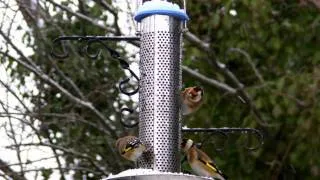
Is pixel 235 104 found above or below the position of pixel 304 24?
below

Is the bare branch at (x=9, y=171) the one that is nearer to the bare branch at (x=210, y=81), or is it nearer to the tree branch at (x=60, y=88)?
the tree branch at (x=60, y=88)

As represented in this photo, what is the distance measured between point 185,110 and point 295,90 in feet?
8.68

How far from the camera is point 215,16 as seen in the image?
24.0ft

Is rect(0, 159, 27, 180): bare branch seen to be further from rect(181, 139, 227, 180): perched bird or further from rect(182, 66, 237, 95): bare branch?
rect(181, 139, 227, 180): perched bird

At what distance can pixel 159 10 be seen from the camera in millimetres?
4309

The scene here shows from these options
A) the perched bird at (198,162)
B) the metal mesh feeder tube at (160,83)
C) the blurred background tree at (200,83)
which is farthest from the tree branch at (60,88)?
the metal mesh feeder tube at (160,83)

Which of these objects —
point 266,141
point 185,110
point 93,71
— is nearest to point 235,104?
point 266,141

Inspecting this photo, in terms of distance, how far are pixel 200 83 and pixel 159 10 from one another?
3138mm

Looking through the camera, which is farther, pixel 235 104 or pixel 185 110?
pixel 235 104

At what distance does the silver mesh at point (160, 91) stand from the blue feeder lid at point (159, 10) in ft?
0.08

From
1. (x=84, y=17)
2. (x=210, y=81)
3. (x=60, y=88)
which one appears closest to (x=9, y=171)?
(x=60, y=88)

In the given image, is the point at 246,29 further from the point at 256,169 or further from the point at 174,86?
the point at 174,86

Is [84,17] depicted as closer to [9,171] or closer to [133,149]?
[9,171]

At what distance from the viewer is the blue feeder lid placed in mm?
4308
